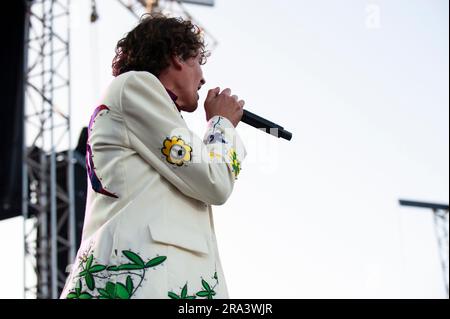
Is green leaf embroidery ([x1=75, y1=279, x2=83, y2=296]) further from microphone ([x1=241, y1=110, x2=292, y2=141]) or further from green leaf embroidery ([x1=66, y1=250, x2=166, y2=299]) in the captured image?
microphone ([x1=241, y1=110, x2=292, y2=141])

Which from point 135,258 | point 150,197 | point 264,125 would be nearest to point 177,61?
point 264,125

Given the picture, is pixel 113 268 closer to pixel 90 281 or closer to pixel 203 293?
pixel 90 281

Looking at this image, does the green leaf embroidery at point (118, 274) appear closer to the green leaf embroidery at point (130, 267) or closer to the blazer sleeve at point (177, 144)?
the green leaf embroidery at point (130, 267)

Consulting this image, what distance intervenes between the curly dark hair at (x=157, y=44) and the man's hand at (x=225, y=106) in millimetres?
127

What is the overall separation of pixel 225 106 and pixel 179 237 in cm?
34

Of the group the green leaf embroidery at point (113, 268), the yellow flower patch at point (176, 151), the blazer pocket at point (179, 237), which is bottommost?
the green leaf embroidery at point (113, 268)

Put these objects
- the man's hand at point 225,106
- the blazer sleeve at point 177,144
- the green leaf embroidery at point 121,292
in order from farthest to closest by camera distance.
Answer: the man's hand at point 225,106 < the blazer sleeve at point 177,144 < the green leaf embroidery at point 121,292

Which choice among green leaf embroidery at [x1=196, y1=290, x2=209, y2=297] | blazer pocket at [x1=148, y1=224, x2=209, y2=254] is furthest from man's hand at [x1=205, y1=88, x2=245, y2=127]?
green leaf embroidery at [x1=196, y1=290, x2=209, y2=297]

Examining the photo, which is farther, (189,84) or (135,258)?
(189,84)

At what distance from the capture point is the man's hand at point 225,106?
5.68ft

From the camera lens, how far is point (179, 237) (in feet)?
5.06

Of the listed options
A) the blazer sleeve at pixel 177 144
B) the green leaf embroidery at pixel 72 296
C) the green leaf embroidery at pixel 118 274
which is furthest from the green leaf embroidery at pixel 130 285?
the blazer sleeve at pixel 177 144

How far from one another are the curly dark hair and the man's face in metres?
0.02

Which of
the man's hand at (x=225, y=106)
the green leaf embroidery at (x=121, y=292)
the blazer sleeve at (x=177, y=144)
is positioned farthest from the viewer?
the man's hand at (x=225, y=106)
